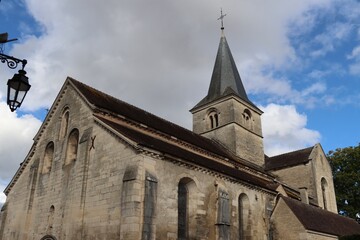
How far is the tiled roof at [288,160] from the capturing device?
3118cm

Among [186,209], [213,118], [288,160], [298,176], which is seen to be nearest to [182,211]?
[186,209]

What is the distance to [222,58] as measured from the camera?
3484 cm

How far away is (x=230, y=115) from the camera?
99.0 ft

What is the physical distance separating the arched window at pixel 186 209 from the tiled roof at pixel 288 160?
57.1 feet

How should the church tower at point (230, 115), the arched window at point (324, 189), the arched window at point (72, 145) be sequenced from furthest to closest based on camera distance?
the arched window at point (324, 189)
the church tower at point (230, 115)
the arched window at point (72, 145)

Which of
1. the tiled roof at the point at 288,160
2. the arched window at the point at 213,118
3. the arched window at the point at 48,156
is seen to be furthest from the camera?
the arched window at the point at 213,118

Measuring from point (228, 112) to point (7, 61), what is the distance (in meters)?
24.7

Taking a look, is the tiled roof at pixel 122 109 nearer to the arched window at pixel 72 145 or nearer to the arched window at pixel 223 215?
the arched window at pixel 72 145

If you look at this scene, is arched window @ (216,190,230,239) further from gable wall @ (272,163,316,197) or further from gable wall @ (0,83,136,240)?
gable wall @ (272,163,316,197)

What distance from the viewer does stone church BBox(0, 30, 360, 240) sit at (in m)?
14.5

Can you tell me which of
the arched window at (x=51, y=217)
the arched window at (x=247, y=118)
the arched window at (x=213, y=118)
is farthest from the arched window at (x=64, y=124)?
the arched window at (x=247, y=118)

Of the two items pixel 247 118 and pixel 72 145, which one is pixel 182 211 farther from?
pixel 247 118

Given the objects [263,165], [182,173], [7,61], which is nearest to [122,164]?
[182,173]

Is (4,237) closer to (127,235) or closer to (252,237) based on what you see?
(127,235)
